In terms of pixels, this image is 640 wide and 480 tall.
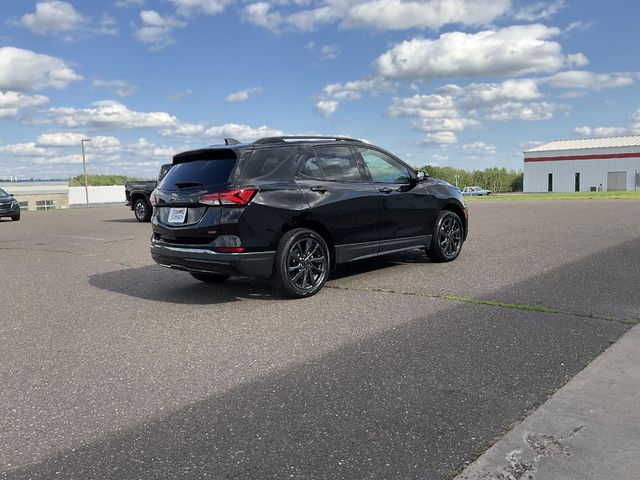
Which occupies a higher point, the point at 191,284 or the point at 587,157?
the point at 587,157

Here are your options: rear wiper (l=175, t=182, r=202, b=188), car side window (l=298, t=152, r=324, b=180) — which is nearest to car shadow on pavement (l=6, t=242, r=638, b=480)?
car side window (l=298, t=152, r=324, b=180)

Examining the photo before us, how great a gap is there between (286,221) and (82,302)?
8.71ft

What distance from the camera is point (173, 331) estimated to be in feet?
17.2

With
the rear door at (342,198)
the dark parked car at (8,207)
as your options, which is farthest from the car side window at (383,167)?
the dark parked car at (8,207)

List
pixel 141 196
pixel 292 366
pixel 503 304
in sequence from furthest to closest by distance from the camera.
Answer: pixel 141 196 → pixel 503 304 → pixel 292 366

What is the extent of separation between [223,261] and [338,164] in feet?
6.80

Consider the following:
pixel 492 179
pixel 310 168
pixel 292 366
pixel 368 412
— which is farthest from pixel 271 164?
pixel 492 179

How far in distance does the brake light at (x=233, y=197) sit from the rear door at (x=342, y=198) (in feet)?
2.42

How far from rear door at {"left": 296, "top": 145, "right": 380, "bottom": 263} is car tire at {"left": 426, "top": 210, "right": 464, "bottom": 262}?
4.65ft

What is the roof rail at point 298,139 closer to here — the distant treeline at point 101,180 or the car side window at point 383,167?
the car side window at point 383,167

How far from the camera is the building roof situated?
68863 millimetres

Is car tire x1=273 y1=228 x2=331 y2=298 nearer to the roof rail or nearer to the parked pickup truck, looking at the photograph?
the roof rail

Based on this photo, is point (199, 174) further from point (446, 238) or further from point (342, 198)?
point (446, 238)

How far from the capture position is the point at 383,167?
25.3 feet
